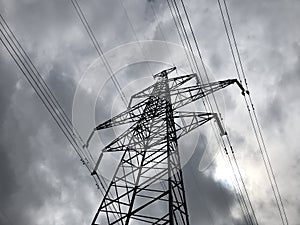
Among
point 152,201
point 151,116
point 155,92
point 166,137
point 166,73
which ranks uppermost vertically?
point 166,73

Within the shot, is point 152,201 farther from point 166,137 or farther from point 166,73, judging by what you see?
point 166,73

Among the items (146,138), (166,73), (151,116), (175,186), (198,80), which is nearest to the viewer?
(175,186)

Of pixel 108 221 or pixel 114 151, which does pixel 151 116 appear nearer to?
pixel 114 151

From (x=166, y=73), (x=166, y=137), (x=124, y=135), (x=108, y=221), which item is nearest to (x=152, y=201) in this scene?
(x=108, y=221)

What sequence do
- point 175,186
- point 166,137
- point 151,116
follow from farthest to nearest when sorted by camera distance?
point 151,116
point 166,137
point 175,186

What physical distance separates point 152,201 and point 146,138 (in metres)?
2.86

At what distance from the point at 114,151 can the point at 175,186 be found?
305 cm

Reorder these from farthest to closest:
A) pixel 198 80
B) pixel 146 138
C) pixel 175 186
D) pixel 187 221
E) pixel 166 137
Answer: pixel 198 80, pixel 146 138, pixel 166 137, pixel 175 186, pixel 187 221

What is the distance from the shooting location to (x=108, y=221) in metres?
8.42

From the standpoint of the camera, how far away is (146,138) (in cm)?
1085

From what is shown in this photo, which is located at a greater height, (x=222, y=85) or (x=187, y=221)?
(x=222, y=85)

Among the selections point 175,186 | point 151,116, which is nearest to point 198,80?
point 151,116

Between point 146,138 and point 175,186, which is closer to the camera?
point 175,186

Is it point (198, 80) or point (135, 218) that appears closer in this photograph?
point (135, 218)
